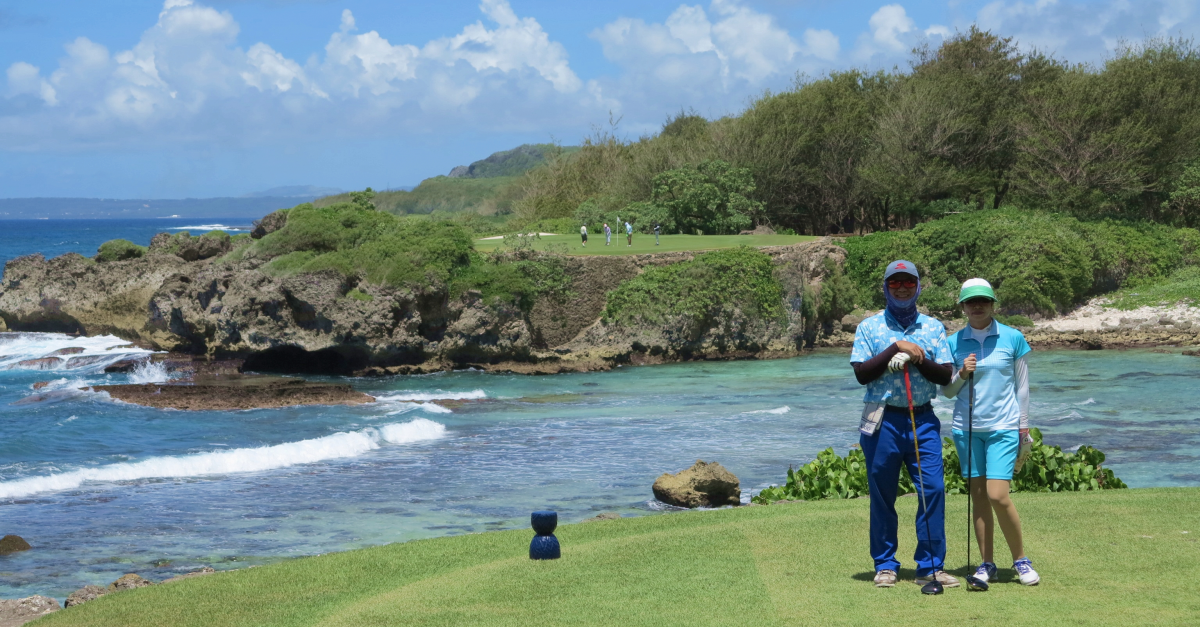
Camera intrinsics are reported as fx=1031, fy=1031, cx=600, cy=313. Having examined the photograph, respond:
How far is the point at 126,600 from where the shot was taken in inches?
322

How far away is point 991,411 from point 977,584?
113 centimetres

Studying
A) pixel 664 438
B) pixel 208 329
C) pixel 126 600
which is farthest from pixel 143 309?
pixel 126 600

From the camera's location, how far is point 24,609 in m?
8.89

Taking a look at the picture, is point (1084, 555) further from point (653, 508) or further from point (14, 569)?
point (14, 569)

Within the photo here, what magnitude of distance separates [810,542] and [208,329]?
1057 inches

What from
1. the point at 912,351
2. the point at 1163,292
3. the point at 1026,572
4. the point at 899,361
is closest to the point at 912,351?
the point at 912,351

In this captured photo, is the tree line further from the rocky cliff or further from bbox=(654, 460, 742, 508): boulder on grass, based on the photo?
bbox=(654, 460, 742, 508): boulder on grass

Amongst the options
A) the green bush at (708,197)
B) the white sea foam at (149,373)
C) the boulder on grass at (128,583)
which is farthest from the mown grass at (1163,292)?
the boulder on grass at (128,583)

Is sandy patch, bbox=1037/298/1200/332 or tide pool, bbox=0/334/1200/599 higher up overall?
sandy patch, bbox=1037/298/1200/332

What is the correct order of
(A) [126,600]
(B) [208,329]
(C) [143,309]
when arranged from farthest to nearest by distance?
(C) [143,309], (B) [208,329], (A) [126,600]

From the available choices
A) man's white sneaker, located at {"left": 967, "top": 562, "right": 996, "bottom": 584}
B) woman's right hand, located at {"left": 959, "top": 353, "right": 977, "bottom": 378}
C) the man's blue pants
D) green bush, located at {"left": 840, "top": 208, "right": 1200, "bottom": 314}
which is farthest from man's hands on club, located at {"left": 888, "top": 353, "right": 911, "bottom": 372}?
green bush, located at {"left": 840, "top": 208, "right": 1200, "bottom": 314}

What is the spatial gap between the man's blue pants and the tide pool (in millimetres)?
6940

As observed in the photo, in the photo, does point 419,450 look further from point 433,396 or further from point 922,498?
point 922,498

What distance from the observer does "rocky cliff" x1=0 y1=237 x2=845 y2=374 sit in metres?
29.9
